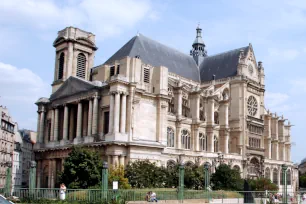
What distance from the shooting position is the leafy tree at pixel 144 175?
37.4 metres

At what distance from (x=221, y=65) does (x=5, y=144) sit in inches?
1358

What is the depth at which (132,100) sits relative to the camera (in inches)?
1673

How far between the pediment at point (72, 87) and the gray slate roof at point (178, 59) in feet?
23.4

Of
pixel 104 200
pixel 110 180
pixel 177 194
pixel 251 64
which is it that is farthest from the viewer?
pixel 251 64

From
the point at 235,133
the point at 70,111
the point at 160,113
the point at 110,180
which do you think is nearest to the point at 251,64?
the point at 235,133

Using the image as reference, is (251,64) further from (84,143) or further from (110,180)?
(110,180)

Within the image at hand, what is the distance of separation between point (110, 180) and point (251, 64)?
37.6 m

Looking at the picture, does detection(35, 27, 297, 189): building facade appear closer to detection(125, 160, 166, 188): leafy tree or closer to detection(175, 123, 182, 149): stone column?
detection(175, 123, 182, 149): stone column

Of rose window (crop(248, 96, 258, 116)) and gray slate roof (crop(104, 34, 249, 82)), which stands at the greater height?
gray slate roof (crop(104, 34, 249, 82))

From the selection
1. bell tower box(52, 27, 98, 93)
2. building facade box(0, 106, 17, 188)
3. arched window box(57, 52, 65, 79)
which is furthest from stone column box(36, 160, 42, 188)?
arched window box(57, 52, 65, 79)

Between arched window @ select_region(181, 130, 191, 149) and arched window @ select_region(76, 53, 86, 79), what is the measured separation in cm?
1461

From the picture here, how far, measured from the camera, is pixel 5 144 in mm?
59094

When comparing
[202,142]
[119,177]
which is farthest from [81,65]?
[119,177]

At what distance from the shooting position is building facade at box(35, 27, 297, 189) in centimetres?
4288
